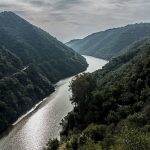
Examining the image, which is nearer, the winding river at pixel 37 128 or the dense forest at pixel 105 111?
the dense forest at pixel 105 111

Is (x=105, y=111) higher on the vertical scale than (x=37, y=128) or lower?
higher

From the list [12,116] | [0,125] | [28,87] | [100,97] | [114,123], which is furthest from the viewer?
[28,87]

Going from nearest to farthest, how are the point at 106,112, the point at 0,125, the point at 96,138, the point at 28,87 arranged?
the point at 96,138 → the point at 106,112 → the point at 0,125 → the point at 28,87

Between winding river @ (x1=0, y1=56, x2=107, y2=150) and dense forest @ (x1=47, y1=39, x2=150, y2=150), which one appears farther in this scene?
winding river @ (x1=0, y1=56, x2=107, y2=150)

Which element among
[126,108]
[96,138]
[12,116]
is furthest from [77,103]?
Result: [12,116]

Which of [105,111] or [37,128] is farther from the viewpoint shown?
[37,128]

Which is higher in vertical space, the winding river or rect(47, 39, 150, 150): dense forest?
rect(47, 39, 150, 150): dense forest

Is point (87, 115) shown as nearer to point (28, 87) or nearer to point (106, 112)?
point (106, 112)

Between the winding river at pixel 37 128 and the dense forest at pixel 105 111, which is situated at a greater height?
the dense forest at pixel 105 111
